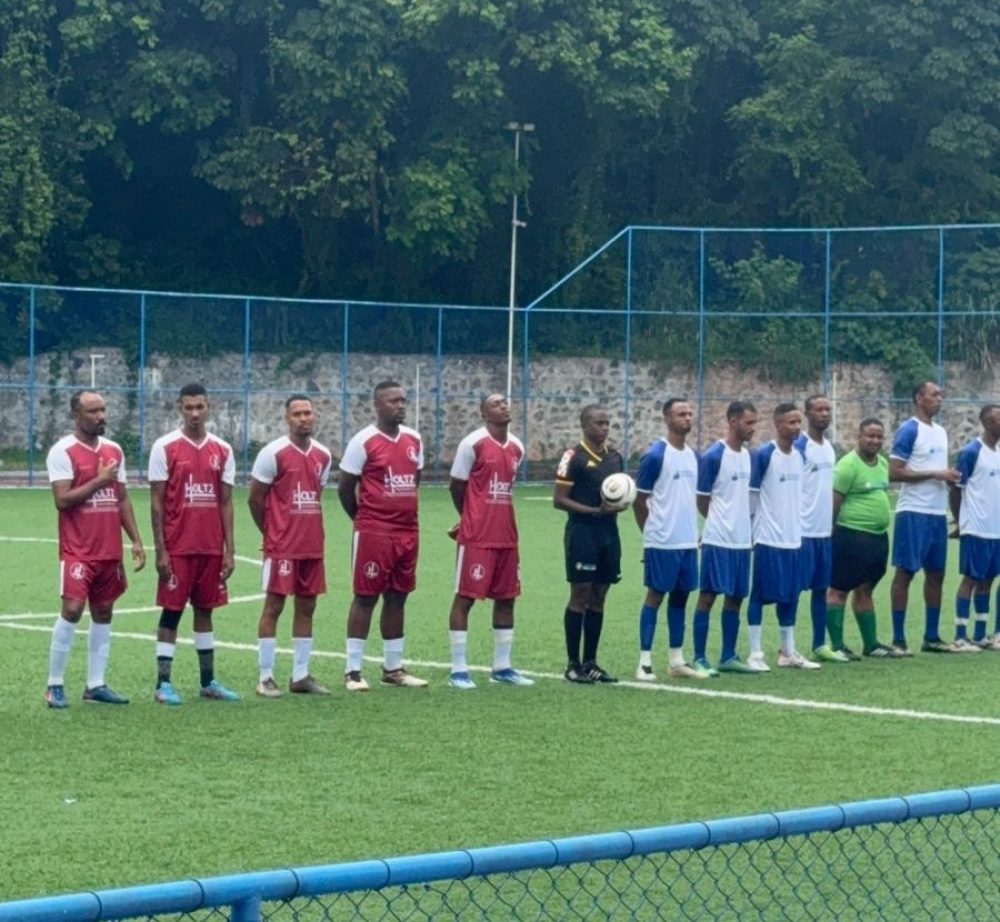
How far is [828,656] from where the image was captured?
14609 millimetres

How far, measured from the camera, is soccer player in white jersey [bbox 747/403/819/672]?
46.4 feet

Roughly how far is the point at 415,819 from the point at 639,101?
39.2m

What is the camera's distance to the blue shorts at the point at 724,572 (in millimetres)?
13891

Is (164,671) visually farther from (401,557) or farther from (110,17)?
(110,17)

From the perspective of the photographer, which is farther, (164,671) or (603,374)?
(603,374)

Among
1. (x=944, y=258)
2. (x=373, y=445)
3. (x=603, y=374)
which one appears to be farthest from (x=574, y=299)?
(x=373, y=445)

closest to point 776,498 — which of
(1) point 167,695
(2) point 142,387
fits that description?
(1) point 167,695

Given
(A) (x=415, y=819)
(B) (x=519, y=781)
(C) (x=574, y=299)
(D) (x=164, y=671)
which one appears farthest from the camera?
(C) (x=574, y=299)

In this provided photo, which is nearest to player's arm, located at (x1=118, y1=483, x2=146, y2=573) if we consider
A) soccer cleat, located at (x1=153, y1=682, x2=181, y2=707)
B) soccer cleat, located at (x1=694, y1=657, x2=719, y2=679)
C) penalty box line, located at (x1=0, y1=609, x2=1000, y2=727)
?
soccer cleat, located at (x1=153, y1=682, x2=181, y2=707)

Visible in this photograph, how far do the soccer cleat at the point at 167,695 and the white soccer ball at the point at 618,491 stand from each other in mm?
3022

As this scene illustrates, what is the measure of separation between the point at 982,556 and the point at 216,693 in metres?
6.52

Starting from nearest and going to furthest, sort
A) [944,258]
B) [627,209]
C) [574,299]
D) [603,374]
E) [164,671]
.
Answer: [164,671] → [944,258] → [603,374] → [574,299] → [627,209]

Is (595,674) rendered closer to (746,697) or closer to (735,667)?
(746,697)

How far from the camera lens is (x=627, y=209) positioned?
50.9 m
